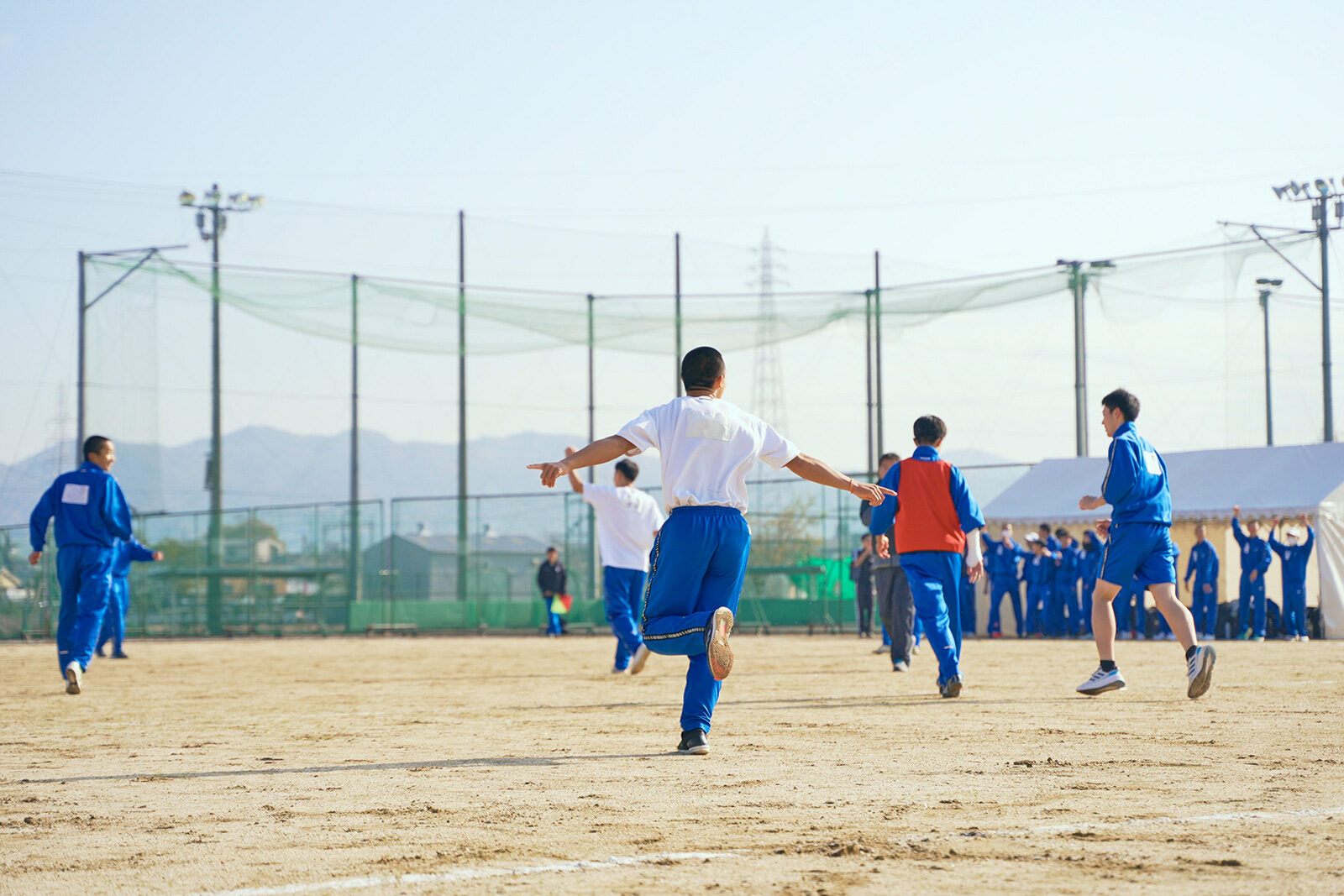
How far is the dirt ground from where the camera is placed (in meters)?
3.64

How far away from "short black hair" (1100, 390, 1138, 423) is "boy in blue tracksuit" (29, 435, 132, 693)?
280 inches

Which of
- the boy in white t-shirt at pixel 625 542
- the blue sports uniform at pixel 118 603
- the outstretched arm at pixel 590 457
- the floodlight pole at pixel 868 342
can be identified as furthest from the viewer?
the floodlight pole at pixel 868 342

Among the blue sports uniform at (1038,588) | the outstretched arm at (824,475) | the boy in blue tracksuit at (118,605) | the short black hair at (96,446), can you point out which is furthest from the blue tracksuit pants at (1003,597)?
the outstretched arm at (824,475)

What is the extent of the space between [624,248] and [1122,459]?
67.7ft

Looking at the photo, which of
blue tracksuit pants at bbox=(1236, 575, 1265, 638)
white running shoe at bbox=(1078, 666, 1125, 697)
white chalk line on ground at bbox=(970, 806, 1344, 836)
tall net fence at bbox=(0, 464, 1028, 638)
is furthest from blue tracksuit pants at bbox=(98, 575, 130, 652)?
blue tracksuit pants at bbox=(1236, 575, 1265, 638)

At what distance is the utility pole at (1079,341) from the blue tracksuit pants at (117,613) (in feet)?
49.2

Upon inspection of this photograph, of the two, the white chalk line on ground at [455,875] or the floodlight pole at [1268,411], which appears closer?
the white chalk line on ground at [455,875]

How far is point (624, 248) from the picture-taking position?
28500 mm

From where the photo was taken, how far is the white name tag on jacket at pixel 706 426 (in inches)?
246

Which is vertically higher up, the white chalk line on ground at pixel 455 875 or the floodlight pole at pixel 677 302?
the floodlight pole at pixel 677 302

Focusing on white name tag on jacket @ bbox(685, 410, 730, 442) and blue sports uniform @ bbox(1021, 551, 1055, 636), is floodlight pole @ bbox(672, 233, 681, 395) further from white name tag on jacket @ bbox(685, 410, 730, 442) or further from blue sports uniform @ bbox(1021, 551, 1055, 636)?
white name tag on jacket @ bbox(685, 410, 730, 442)

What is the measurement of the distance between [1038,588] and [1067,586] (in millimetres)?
426

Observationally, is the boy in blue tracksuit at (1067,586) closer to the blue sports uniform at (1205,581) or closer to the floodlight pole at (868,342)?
the blue sports uniform at (1205,581)

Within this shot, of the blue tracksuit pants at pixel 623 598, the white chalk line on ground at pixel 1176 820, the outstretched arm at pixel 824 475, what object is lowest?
the white chalk line on ground at pixel 1176 820
